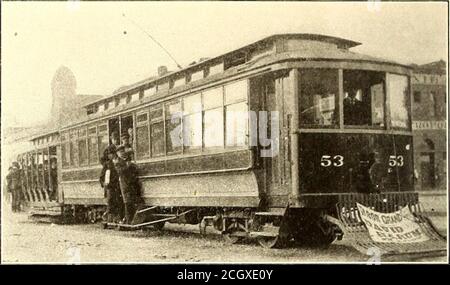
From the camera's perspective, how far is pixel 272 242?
26.6 ft

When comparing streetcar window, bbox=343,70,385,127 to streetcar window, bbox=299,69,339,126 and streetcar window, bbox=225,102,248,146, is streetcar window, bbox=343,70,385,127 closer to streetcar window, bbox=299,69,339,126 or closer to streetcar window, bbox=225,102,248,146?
streetcar window, bbox=299,69,339,126

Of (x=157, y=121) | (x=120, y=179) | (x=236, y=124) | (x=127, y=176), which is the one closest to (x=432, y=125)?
(x=236, y=124)

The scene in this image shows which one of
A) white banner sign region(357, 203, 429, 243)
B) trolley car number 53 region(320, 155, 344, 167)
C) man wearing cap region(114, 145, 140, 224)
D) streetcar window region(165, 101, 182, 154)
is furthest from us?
man wearing cap region(114, 145, 140, 224)

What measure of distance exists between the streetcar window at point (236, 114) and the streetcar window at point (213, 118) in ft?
0.39

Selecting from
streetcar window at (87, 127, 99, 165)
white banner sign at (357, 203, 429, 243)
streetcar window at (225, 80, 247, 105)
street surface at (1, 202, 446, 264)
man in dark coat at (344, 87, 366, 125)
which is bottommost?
street surface at (1, 202, 446, 264)

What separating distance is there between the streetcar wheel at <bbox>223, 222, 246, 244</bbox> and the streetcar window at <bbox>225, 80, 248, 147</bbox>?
1.19 meters

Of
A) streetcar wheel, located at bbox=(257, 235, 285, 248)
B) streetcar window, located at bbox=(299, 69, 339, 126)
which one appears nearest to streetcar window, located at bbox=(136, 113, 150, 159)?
streetcar wheel, located at bbox=(257, 235, 285, 248)

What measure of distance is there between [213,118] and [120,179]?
2.64 m

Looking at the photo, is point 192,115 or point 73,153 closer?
point 192,115

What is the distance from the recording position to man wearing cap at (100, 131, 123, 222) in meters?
10.6

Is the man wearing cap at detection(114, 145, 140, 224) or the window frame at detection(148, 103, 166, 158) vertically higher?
the window frame at detection(148, 103, 166, 158)

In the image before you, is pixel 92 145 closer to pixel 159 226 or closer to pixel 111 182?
pixel 111 182

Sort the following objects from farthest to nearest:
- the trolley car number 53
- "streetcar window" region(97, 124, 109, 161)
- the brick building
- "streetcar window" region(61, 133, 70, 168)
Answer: "streetcar window" region(61, 133, 70, 168) < "streetcar window" region(97, 124, 109, 161) < the brick building < the trolley car number 53
